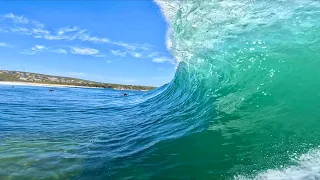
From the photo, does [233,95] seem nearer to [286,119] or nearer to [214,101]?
[214,101]

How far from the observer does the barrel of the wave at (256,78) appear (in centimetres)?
676

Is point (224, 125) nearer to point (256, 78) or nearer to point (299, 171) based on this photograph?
point (256, 78)

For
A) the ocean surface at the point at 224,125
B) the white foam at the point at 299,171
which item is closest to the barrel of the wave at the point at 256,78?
the ocean surface at the point at 224,125

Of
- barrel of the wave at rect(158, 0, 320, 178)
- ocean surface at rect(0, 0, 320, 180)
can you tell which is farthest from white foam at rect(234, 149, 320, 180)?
barrel of the wave at rect(158, 0, 320, 178)

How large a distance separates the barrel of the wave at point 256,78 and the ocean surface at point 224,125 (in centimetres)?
2

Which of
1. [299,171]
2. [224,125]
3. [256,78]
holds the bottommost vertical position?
[299,171]

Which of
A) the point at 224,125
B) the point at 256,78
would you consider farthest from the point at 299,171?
the point at 256,78

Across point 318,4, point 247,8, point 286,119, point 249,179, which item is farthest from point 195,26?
point 249,179

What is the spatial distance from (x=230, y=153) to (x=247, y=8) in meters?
5.57

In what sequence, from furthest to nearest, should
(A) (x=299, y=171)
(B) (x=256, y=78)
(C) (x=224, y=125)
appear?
(B) (x=256, y=78)
(C) (x=224, y=125)
(A) (x=299, y=171)

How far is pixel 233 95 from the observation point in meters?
9.48

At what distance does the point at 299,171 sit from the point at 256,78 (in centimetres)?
420

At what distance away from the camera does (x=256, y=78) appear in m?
9.33

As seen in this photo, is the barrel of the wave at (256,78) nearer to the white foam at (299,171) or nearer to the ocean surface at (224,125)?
the ocean surface at (224,125)
